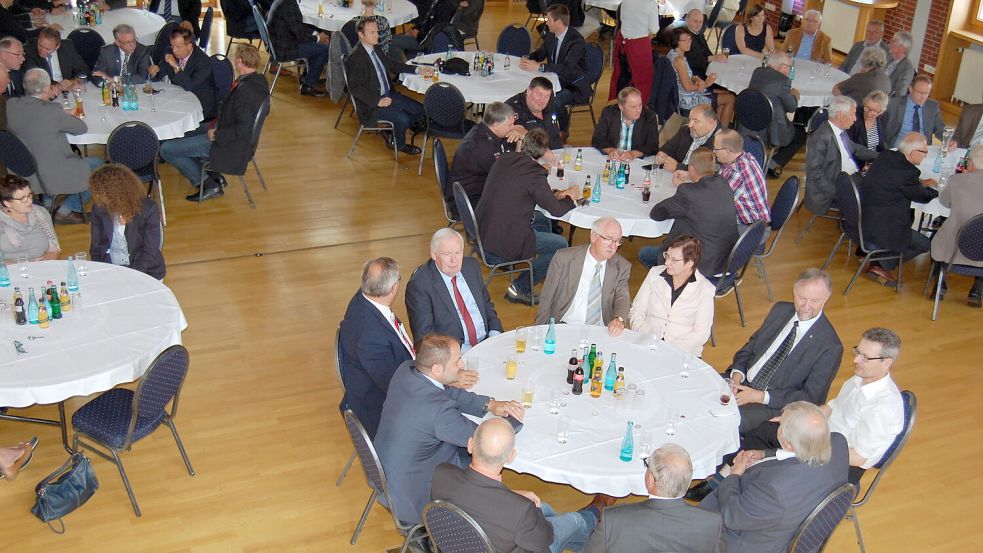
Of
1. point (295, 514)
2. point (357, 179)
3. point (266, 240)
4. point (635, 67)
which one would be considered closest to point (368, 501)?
point (295, 514)

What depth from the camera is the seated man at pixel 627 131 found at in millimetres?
8773

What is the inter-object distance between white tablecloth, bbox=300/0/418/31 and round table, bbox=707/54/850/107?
4104 mm

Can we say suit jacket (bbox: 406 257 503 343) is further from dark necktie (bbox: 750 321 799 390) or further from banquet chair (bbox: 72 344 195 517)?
dark necktie (bbox: 750 321 799 390)

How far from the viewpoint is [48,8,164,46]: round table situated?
1120 centimetres

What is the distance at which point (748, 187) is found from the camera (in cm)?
746

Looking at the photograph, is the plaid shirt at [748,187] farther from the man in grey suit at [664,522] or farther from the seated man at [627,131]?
the man in grey suit at [664,522]

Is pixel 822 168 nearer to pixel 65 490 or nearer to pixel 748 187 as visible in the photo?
pixel 748 187

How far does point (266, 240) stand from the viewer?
8.62 meters

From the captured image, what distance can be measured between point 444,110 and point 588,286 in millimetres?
3900

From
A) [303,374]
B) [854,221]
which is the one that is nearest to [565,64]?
[854,221]

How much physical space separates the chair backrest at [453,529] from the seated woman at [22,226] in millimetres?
3844

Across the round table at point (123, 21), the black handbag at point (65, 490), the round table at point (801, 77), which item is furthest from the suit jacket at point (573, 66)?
the black handbag at point (65, 490)

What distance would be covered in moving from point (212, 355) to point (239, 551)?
206 cm

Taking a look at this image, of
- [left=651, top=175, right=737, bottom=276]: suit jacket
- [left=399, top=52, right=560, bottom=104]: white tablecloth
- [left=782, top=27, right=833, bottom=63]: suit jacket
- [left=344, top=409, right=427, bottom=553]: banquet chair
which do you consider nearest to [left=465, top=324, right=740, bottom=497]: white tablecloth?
[left=344, top=409, right=427, bottom=553]: banquet chair
